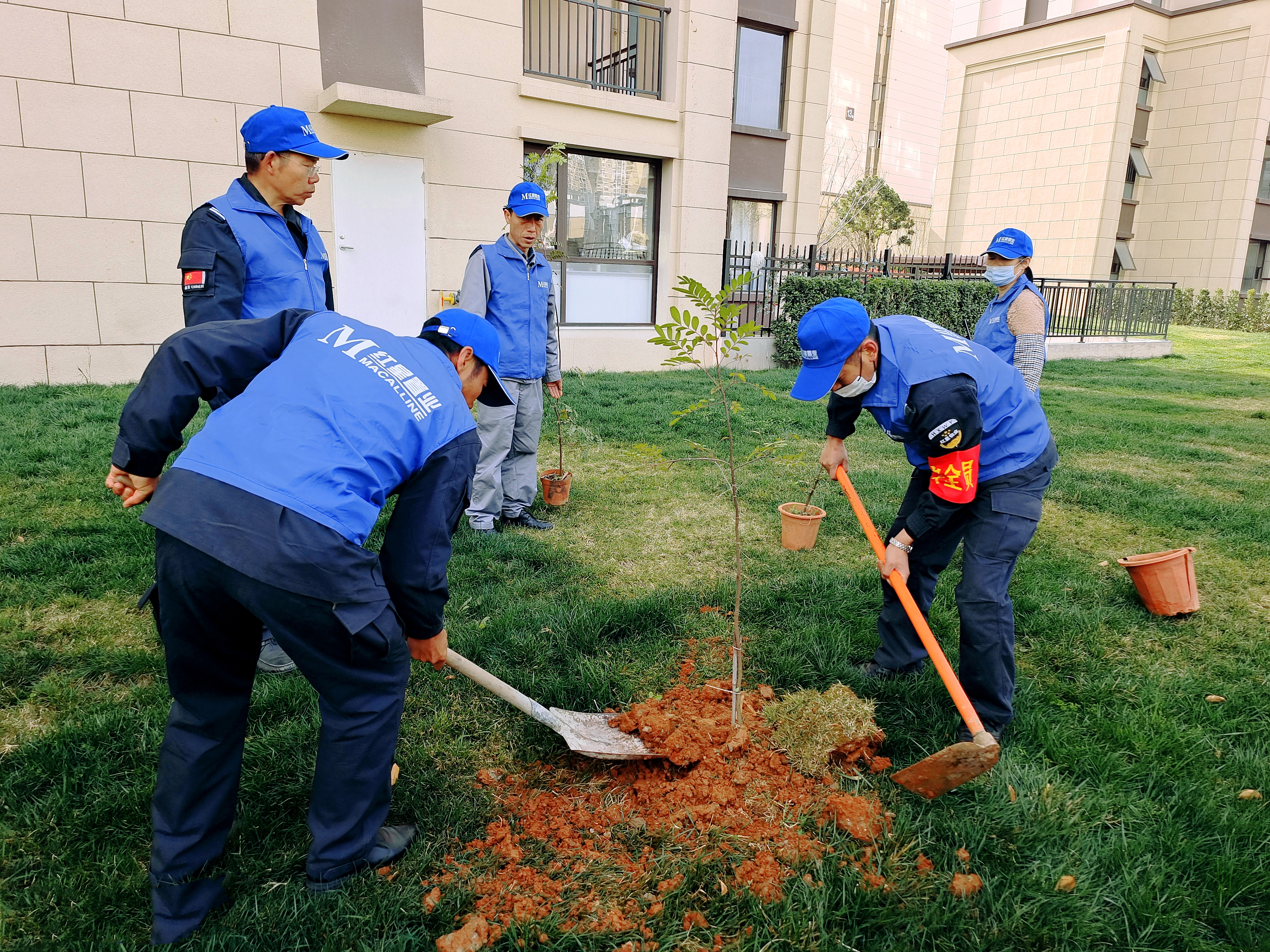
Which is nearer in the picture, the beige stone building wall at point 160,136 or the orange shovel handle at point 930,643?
the orange shovel handle at point 930,643

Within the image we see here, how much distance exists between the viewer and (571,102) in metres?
10.2

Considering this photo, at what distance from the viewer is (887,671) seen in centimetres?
326

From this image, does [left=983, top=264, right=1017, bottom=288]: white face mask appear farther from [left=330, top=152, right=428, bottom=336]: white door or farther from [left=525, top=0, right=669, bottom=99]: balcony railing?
[left=525, top=0, right=669, bottom=99]: balcony railing

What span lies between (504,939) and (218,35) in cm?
921

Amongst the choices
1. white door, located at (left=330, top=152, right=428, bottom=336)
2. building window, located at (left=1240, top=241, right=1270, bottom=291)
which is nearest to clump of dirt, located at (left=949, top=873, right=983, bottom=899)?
white door, located at (left=330, top=152, right=428, bottom=336)

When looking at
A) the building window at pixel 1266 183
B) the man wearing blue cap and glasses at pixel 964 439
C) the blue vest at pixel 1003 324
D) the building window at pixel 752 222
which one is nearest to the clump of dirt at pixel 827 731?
the man wearing blue cap and glasses at pixel 964 439

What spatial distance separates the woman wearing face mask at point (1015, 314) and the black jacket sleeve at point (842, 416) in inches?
76.6

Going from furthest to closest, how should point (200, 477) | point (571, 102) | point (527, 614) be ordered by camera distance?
1. point (571, 102)
2. point (527, 614)
3. point (200, 477)

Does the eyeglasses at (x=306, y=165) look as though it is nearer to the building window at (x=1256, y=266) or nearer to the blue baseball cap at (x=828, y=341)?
the blue baseball cap at (x=828, y=341)

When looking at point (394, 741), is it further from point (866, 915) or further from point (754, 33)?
point (754, 33)

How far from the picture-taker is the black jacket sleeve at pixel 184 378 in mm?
1918

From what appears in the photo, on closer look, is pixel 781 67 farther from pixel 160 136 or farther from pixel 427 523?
pixel 427 523

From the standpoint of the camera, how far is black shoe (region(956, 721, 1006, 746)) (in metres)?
2.79

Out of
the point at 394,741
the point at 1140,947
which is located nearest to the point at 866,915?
the point at 1140,947
